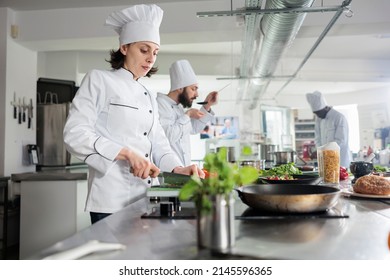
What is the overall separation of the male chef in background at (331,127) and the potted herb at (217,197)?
3.65 meters

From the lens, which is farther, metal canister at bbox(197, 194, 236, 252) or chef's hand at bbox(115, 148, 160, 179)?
chef's hand at bbox(115, 148, 160, 179)

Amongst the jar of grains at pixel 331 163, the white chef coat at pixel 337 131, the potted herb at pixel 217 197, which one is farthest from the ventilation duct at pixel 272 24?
the potted herb at pixel 217 197

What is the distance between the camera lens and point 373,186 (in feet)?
3.56

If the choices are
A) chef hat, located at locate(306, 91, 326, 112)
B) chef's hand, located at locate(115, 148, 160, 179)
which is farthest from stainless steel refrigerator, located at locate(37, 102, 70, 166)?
chef hat, located at locate(306, 91, 326, 112)

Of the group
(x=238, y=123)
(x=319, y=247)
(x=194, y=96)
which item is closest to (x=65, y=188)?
(x=194, y=96)

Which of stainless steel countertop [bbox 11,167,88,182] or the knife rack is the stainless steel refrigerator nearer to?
the knife rack

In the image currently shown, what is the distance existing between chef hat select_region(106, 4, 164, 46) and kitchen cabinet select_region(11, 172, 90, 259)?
1429 mm

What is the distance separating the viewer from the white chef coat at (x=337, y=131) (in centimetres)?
383

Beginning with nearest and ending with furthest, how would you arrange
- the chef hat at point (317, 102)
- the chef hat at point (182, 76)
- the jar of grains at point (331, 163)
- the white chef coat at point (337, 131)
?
the jar of grains at point (331, 163), the chef hat at point (182, 76), the white chef coat at point (337, 131), the chef hat at point (317, 102)

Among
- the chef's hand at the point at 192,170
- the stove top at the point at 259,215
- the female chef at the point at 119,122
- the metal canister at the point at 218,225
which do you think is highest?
the female chef at the point at 119,122

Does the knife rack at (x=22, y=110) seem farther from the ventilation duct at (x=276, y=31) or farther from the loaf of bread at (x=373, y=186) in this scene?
→ the loaf of bread at (x=373, y=186)

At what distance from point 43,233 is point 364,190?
7.44 ft

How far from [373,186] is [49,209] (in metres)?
2.23

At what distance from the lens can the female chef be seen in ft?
3.74
